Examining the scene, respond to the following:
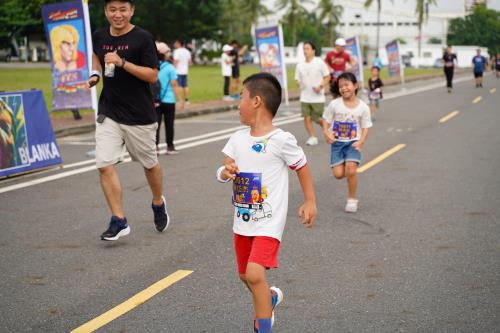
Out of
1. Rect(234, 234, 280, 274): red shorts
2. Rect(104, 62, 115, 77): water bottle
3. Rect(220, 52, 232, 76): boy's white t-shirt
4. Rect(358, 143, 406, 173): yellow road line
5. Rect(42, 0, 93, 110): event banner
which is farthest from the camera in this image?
Rect(220, 52, 232, 76): boy's white t-shirt

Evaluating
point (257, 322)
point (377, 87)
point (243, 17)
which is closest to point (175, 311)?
point (257, 322)

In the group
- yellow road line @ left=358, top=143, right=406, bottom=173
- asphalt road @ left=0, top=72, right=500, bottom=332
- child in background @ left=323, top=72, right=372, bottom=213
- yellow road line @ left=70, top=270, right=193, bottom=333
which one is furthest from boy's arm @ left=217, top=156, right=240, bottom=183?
yellow road line @ left=358, top=143, right=406, bottom=173

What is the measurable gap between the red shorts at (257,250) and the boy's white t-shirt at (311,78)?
9.87 meters

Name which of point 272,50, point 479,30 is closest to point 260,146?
point 272,50

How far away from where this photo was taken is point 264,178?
394cm

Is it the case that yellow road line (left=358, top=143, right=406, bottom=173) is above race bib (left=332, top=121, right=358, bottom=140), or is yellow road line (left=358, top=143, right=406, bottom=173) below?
below

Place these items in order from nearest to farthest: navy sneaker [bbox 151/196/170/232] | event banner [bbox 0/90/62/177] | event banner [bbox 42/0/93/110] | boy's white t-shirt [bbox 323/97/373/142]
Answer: navy sneaker [bbox 151/196/170/232]
boy's white t-shirt [bbox 323/97/373/142]
event banner [bbox 0/90/62/177]
event banner [bbox 42/0/93/110]

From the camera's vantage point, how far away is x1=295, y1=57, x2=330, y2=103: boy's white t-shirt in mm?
13703

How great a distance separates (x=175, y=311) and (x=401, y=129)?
1243 cm

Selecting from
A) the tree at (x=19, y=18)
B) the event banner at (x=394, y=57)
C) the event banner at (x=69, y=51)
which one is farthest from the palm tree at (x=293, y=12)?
the event banner at (x=69, y=51)

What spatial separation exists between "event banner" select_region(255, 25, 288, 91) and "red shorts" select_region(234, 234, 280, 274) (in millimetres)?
19938

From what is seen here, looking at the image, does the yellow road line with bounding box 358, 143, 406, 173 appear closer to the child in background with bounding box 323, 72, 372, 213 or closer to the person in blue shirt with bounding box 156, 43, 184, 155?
the child in background with bounding box 323, 72, 372, 213

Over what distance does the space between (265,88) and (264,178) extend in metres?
0.48

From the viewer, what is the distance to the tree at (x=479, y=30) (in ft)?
449
